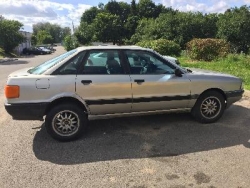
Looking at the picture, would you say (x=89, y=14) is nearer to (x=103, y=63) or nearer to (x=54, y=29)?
(x=54, y=29)

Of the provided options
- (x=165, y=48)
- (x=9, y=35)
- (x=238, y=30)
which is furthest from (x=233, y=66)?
(x=9, y=35)

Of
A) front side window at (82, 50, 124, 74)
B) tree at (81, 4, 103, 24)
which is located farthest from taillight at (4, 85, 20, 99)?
tree at (81, 4, 103, 24)

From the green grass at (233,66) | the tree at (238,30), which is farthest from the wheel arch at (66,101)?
the tree at (238,30)

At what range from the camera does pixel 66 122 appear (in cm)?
488

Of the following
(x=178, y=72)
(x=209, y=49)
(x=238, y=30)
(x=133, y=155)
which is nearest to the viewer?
(x=133, y=155)

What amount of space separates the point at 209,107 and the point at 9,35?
129 feet

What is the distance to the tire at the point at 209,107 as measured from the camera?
5.60 m

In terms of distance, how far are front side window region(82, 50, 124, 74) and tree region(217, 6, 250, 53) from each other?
19.8m

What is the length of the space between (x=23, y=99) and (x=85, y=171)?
1.62 meters

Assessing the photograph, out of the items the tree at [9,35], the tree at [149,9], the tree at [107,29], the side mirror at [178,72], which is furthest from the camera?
the tree at [149,9]

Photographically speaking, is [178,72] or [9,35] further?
[9,35]

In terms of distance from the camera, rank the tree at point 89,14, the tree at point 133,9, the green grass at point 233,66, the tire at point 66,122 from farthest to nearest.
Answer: the tree at point 89,14 → the tree at point 133,9 → the green grass at point 233,66 → the tire at point 66,122

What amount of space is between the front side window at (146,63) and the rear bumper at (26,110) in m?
1.70

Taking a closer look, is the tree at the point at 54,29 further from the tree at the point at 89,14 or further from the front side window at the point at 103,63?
the front side window at the point at 103,63
